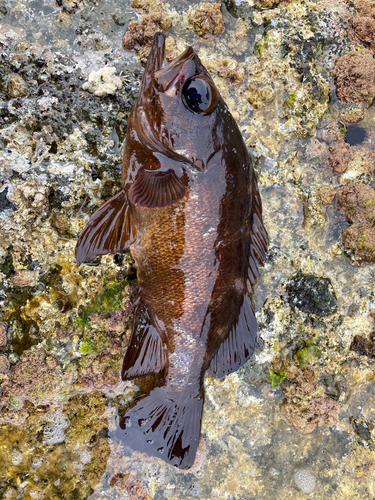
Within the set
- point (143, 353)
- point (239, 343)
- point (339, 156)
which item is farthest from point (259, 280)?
point (339, 156)

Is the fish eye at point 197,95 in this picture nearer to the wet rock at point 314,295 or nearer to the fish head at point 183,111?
the fish head at point 183,111

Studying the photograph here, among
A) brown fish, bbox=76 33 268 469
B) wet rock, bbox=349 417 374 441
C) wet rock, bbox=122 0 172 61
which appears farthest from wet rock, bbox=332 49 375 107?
wet rock, bbox=349 417 374 441

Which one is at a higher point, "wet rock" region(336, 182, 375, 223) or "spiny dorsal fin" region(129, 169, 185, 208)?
"spiny dorsal fin" region(129, 169, 185, 208)

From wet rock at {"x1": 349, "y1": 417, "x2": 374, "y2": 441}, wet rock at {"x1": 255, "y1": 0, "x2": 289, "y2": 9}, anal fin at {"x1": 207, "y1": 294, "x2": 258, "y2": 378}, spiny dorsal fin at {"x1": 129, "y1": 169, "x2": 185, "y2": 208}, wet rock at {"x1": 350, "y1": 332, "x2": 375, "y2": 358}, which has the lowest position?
wet rock at {"x1": 349, "y1": 417, "x2": 374, "y2": 441}

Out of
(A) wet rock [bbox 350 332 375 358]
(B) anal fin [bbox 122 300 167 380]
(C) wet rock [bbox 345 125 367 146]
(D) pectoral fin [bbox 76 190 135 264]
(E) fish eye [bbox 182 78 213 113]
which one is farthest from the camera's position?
(C) wet rock [bbox 345 125 367 146]

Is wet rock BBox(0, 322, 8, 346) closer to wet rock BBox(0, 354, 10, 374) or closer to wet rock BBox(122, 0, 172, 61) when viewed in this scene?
wet rock BBox(0, 354, 10, 374)

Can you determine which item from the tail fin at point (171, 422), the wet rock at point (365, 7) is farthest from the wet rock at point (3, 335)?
the wet rock at point (365, 7)

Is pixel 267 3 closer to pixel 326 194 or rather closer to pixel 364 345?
pixel 326 194

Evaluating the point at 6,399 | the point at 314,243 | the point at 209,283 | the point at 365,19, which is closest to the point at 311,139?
the point at 314,243

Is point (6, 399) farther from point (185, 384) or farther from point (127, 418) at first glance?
point (185, 384)
